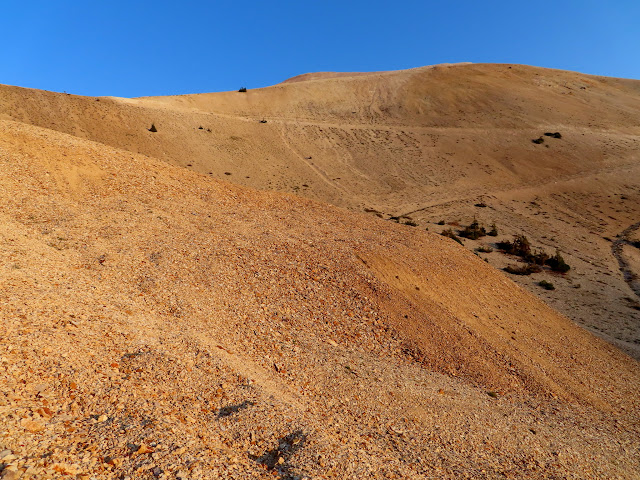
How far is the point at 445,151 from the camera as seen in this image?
128ft

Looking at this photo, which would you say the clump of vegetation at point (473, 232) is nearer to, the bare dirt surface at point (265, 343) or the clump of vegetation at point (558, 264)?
the clump of vegetation at point (558, 264)

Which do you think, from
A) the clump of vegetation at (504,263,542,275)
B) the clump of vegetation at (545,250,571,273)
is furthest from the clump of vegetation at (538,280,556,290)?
the clump of vegetation at (545,250,571,273)

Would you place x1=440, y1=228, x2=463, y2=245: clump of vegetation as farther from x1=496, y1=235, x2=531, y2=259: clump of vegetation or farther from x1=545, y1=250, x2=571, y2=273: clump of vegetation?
x1=545, y1=250, x2=571, y2=273: clump of vegetation

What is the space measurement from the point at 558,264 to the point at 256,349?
58.9 ft

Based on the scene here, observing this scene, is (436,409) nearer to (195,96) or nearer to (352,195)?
(352,195)

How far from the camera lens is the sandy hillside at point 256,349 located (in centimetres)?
480

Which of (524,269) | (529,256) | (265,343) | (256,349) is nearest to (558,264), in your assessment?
(529,256)

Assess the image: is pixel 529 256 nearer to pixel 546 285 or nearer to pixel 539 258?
pixel 539 258

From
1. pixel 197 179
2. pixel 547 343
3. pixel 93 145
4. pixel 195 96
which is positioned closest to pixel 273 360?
pixel 547 343

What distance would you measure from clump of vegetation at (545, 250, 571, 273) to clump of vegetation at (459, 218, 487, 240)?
3937 mm

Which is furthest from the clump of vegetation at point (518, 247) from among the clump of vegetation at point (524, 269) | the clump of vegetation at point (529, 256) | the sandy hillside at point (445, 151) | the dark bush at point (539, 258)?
the clump of vegetation at point (524, 269)

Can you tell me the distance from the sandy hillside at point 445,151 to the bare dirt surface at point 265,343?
189 inches

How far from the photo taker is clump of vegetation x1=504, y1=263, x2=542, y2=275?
19703 millimetres

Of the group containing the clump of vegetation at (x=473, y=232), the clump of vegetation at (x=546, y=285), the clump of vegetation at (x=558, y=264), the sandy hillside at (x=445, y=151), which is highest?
the sandy hillside at (x=445, y=151)
